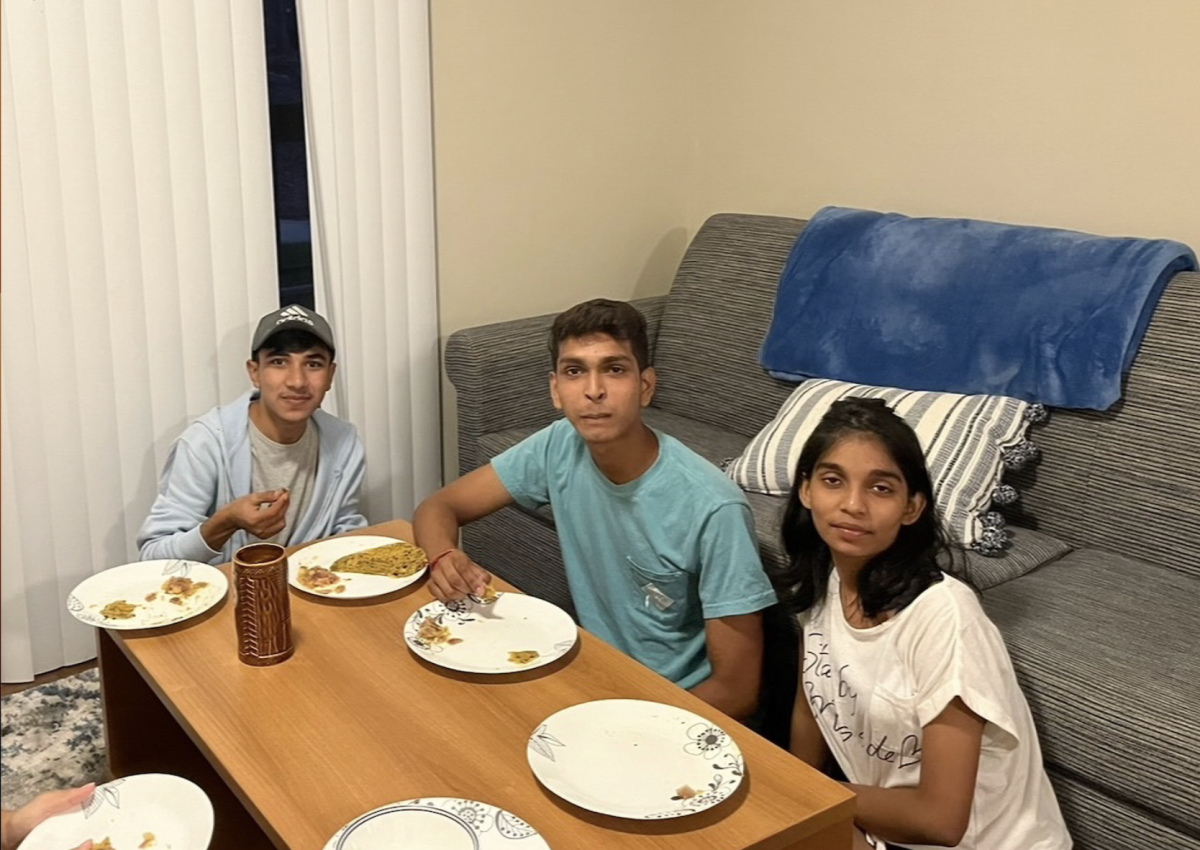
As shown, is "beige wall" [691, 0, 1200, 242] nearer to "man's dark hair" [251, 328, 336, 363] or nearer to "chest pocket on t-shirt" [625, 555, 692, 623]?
"chest pocket on t-shirt" [625, 555, 692, 623]

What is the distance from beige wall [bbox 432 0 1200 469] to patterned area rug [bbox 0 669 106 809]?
1150 mm

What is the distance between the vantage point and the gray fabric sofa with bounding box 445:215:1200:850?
1.69 meters

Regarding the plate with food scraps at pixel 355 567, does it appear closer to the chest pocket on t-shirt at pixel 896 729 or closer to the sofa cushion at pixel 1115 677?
the chest pocket on t-shirt at pixel 896 729

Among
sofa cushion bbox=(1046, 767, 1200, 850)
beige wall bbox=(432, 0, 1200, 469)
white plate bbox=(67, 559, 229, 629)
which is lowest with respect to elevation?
sofa cushion bbox=(1046, 767, 1200, 850)

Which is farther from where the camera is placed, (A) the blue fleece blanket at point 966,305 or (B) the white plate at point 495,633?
(A) the blue fleece blanket at point 966,305

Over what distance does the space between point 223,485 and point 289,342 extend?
1.04 ft

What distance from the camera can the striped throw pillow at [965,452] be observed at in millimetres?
2205

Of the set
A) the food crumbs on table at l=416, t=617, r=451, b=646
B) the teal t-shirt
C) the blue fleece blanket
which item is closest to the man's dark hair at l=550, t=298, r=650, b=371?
the teal t-shirt

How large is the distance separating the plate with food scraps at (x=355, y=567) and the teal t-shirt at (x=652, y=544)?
10.3 inches

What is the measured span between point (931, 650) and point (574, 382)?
66 cm

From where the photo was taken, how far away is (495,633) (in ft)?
5.42

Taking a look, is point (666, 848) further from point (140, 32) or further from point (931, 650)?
point (140, 32)

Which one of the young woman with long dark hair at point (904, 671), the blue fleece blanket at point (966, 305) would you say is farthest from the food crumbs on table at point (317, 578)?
the blue fleece blanket at point (966, 305)

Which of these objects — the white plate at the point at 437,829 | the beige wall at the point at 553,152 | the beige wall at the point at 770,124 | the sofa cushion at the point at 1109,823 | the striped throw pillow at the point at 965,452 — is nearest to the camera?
the white plate at the point at 437,829
